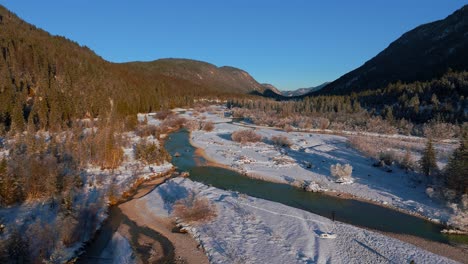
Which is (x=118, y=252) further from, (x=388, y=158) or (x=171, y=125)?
(x=171, y=125)

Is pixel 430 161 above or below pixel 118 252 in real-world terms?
above

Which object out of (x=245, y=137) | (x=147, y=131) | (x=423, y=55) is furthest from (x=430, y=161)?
(x=423, y=55)

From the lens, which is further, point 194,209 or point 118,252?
point 194,209

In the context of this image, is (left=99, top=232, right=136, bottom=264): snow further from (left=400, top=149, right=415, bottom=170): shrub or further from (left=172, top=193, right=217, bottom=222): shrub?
(left=400, top=149, right=415, bottom=170): shrub

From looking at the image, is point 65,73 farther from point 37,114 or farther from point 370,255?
point 370,255

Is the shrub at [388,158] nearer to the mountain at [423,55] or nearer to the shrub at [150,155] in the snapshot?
the shrub at [150,155]

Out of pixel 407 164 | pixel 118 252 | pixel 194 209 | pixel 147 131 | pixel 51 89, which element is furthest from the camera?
pixel 51 89
